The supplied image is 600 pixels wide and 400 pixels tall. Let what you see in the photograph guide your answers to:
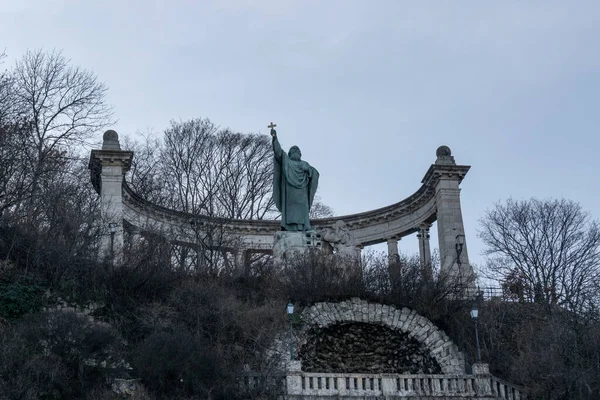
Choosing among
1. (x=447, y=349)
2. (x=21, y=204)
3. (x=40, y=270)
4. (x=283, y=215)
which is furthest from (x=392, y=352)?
(x=21, y=204)

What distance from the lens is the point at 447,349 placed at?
29.9m

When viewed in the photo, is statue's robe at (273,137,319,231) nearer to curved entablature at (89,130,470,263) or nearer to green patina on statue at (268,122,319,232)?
green patina on statue at (268,122,319,232)

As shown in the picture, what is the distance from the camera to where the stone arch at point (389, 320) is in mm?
29812

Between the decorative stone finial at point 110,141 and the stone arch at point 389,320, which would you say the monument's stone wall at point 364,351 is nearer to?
the stone arch at point 389,320

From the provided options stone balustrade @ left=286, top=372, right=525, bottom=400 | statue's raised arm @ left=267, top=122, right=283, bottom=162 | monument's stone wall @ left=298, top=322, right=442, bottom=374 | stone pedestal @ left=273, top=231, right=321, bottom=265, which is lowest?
stone balustrade @ left=286, top=372, right=525, bottom=400

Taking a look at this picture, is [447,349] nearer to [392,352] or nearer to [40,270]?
[392,352]

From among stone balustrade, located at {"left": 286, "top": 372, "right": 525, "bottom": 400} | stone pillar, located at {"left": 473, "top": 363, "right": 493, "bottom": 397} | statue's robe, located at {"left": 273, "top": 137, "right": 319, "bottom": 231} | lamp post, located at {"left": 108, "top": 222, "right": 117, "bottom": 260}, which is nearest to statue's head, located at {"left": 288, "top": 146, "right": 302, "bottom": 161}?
statue's robe, located at {"left": 273, "top": 137, "right": 319, "bottom": 231}

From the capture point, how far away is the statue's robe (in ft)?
115

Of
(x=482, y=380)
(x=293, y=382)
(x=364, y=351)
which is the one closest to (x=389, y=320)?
(x=364, y=351)

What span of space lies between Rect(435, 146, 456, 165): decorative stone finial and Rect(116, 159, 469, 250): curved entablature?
0.50 m

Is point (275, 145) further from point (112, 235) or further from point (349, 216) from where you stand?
point (349, 216)

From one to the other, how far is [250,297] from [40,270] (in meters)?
6.99

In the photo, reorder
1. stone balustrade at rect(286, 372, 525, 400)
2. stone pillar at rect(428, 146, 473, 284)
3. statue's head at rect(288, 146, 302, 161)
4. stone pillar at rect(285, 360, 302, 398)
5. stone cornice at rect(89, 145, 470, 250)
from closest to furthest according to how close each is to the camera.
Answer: stone pillar at rect(285, 360, 302, 398)
stone balustrade at rect(286, 372, 525, 400)
statue's head at rect(288, 146, 302, 161)
stone pillar at rect(428, 146, 473, 284)
stone cornice at rect(89, 145, 470, 250)

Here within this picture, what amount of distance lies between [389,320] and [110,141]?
15996mm
